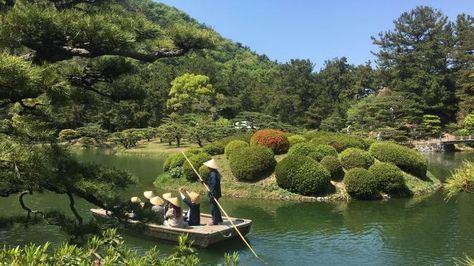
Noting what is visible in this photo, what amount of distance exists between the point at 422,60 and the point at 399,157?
34735 mm

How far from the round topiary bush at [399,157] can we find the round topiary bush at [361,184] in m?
1.80

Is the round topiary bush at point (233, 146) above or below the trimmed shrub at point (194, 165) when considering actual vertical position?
above

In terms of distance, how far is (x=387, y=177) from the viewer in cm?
1670

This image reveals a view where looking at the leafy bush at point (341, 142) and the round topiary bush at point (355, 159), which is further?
the leafy bush at point (341, 142)

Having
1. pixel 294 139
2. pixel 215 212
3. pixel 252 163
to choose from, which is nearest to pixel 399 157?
pixel 294 139

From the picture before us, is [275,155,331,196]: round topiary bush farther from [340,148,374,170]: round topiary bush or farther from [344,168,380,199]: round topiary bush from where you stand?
Answer: [340,148,374,170]: round topiary bush

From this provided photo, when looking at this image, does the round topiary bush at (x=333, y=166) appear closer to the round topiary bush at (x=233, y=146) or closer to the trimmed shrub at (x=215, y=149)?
the round topiary bush at (x=233, y=146)

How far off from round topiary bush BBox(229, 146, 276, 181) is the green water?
1.19 m

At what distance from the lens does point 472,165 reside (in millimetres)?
4375

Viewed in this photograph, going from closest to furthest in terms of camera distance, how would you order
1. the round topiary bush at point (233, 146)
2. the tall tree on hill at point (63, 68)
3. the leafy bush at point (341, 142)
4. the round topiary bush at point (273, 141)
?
the tall tree on hill at point (63, 68)
the round topiary bush at point (273, 141)
the round topiary bush at point (233, 146)
the leafy bush at point (341, 142)

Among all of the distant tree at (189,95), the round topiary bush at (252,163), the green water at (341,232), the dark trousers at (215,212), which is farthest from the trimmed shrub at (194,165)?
the distant tree at (189,95)

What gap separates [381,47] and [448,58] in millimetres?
7617

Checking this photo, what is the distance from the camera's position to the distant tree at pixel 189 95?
155ft

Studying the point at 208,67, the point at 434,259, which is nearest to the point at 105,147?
the point at 208,67
